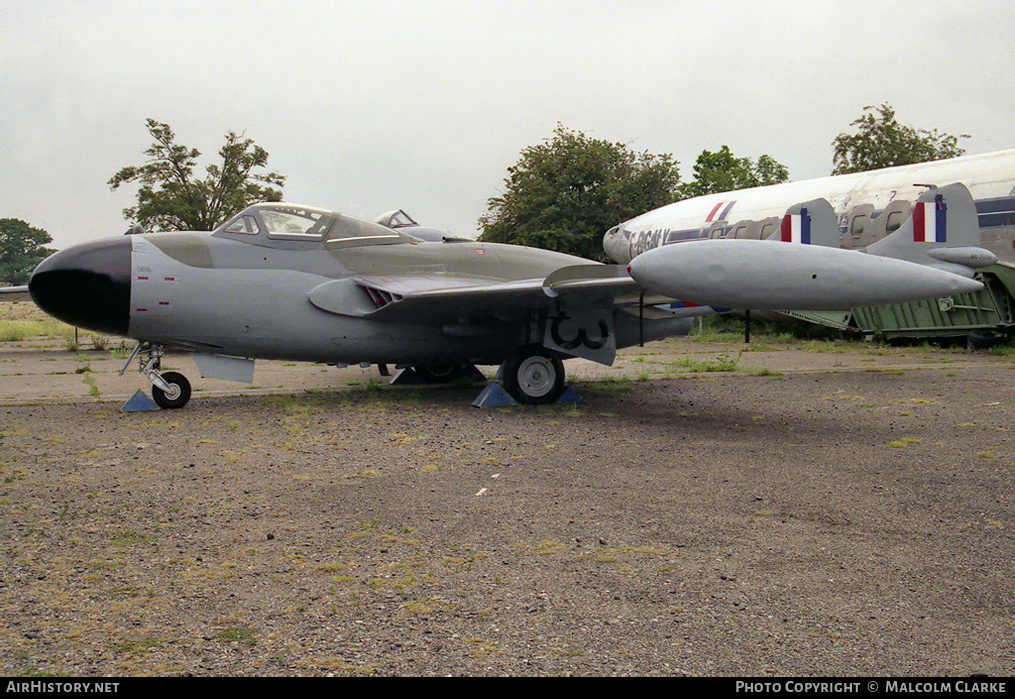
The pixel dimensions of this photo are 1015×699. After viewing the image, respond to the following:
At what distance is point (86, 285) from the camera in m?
8.95

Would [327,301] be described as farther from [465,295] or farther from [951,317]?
[951,317]

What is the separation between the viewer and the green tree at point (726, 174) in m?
51.9

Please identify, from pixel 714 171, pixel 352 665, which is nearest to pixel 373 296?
pixel 352 665

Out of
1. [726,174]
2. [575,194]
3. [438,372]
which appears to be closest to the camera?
[438,372]

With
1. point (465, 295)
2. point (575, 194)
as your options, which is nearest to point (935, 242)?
point (465, 295)

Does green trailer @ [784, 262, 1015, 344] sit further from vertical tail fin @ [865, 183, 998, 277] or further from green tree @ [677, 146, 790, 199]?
green tree @ [677, 146, 790, 199]

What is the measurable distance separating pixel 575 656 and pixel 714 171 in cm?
5747

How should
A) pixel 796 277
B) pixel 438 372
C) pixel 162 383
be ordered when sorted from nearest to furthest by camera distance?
pixel 796 277 → pixel 162 383 → pixel 438 372

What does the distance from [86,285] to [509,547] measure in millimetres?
6567

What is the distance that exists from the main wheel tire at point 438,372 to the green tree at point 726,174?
39.6 meters

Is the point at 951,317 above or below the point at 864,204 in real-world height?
below

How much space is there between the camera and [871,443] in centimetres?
736

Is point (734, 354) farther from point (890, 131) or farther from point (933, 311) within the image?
point (890, 131)

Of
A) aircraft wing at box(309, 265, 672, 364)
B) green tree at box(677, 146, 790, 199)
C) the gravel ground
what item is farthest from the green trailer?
green tree at box(677, 146, 790, 199)
